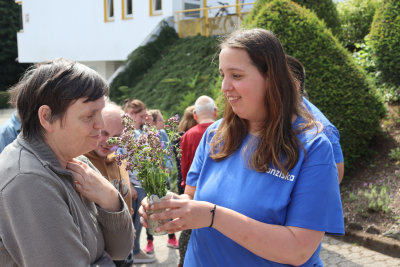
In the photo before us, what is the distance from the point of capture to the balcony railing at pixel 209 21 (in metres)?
15.9

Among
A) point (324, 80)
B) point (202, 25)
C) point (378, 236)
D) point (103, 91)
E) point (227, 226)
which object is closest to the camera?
point (227, 226)

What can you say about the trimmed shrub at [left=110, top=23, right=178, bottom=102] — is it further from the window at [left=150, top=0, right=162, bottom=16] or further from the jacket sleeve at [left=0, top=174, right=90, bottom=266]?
the jacket sleeve at [left=0, top=174, right=90, bottom=266]

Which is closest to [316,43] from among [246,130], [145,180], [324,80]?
[324,80]

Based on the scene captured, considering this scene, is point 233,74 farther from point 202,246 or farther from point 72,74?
point 202,246

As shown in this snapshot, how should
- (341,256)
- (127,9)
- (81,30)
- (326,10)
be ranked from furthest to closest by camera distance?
(81,30) < (127,9) < (326,10) < (341,256)

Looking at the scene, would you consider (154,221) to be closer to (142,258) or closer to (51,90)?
(51,90)

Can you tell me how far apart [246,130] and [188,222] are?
0.65 m

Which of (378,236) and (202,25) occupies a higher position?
(202,25)

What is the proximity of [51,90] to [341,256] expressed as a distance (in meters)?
4.74

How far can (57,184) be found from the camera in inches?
65.7

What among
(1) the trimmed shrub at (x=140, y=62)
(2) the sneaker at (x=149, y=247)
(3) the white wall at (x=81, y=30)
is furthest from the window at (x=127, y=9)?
(2) the sneaker at (x=149, y=247)

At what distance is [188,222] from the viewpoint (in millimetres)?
1749

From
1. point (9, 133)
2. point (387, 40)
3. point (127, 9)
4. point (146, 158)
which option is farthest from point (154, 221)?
point (127, 9)

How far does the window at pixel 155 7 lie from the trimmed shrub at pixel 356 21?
33.3 feet
